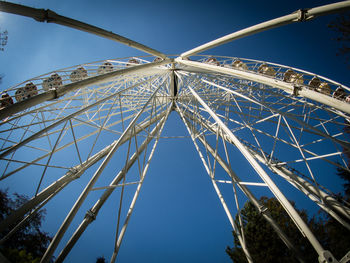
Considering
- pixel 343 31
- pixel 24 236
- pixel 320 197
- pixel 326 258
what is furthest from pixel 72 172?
pixel 24 236

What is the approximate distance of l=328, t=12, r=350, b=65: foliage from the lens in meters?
9.78

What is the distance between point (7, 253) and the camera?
40.4 feet

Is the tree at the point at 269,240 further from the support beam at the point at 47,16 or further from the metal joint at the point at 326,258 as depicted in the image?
the support beam at the point at 47,16

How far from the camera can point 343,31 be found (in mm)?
9961

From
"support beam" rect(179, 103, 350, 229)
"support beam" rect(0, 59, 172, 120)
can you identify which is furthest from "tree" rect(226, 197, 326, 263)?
"support beam" rect(0, 59, 172, 120)

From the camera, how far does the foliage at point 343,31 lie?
385 inches

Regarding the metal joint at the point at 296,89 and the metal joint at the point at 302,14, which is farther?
the metal joint at the point at 296,89

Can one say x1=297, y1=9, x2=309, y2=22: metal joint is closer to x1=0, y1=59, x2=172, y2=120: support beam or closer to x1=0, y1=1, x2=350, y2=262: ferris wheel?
x1=0, y1=1, x2=350, y2=262: ferris wheel

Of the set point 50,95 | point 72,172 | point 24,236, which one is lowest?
point 50,95

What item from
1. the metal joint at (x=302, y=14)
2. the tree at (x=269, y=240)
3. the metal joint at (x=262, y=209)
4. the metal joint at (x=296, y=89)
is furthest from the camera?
the tree at (x=269, y=240)

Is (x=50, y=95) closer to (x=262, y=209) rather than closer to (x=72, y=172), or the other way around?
(x=72, y=172)

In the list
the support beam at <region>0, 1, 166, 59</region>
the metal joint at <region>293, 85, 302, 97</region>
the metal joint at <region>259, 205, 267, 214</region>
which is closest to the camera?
the support beam at <region>0, 1, 166, 59</region>

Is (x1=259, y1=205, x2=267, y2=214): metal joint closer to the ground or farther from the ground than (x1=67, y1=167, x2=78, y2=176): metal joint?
closer to the ground

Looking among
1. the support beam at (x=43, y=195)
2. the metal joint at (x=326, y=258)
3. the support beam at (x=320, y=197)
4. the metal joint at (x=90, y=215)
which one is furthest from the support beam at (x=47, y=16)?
the support beam at (x=320, y=197)
